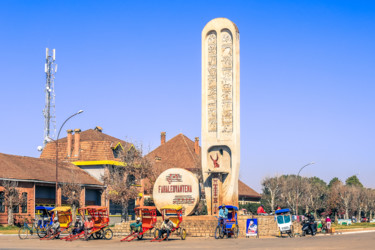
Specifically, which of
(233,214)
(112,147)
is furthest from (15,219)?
(233,214)

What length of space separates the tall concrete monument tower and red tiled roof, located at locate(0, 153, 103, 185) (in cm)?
2227

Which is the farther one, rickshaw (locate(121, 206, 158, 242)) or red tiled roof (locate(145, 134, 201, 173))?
red tiled roof (locate(145, 134, 201, 173))

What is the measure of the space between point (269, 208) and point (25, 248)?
67941 millimetres

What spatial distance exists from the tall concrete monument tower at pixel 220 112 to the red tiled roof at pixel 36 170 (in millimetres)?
22266

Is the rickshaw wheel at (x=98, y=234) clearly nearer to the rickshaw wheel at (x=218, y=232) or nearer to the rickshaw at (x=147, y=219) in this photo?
the rickshaw at (x=147, y=219)

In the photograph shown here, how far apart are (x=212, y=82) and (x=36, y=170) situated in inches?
1031

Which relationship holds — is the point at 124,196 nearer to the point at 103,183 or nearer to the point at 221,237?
the point at 103,183

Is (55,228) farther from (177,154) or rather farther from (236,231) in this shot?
(177,154)

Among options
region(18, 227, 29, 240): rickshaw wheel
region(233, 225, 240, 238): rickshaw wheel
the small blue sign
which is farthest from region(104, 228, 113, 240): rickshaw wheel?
the small blue sign

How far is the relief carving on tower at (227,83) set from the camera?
40.0 meters

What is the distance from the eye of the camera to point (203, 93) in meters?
41.2

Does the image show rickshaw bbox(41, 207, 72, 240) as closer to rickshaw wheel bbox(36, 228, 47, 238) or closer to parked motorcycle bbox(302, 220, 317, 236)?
rickshaw wheel bbox(36, 228, 47, 238)

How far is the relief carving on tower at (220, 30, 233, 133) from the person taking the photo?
40000 millimetres

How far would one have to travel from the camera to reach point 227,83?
40.3m
